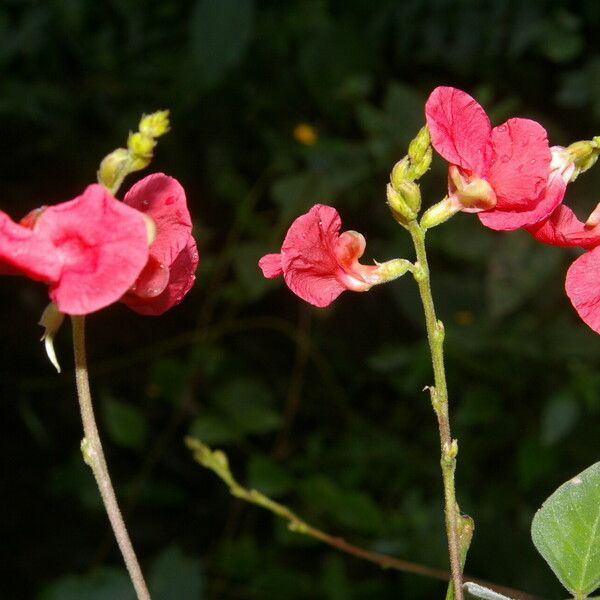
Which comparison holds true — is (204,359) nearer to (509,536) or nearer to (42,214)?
(509,536)

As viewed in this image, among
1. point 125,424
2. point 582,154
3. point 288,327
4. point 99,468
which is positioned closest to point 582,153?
point 582,154

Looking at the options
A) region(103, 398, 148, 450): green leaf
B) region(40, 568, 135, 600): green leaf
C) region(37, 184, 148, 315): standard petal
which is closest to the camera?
region(37, 184, 148, 315): standard petal

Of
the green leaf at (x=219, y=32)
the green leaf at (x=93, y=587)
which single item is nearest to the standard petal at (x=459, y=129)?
the green leaf at (x=93, y=587)

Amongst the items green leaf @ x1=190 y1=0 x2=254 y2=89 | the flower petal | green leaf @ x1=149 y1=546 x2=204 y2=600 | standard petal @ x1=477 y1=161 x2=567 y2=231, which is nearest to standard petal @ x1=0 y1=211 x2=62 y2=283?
the flower petal

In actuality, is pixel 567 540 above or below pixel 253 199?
above

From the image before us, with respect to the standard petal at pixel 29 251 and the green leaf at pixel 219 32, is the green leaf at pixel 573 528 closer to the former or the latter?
the standard petal at pixel 29 251

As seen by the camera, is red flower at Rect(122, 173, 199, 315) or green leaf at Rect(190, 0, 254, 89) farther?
green leaf at Rect(190, 0, 254, 89)

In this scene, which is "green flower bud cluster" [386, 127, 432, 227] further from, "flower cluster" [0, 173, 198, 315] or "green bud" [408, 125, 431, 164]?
"flower cluster" [0, 173, 198, 315]

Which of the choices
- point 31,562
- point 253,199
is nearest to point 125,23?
point 253,199
